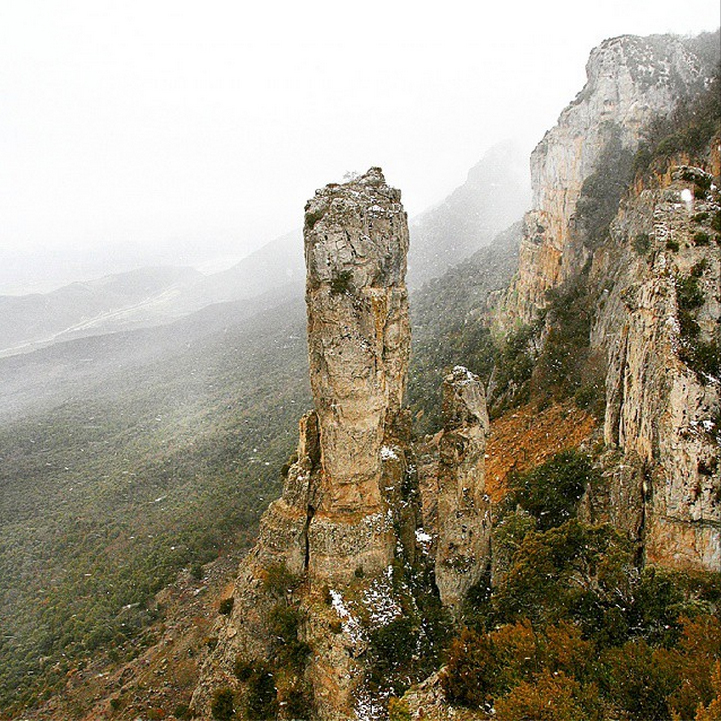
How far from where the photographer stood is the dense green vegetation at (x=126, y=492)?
97.9ft

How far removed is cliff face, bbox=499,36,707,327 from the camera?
43.6 metres

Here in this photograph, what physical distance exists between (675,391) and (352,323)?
887 centimetres

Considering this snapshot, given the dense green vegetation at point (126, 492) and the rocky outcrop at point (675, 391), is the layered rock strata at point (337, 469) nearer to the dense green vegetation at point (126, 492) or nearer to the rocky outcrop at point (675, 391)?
the rocky outcrop at point (675, 391)

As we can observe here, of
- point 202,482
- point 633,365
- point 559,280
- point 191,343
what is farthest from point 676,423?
point 191,343

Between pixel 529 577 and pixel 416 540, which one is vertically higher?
pixel 529 577

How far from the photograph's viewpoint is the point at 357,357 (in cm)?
1590

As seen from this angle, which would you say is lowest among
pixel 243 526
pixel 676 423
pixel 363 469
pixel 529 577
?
pixel 243 526

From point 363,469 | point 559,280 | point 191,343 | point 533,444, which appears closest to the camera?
point 363,469

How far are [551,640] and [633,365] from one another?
7163 mm

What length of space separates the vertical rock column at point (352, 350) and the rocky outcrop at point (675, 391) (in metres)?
7.29

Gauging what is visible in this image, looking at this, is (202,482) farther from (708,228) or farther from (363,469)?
(708,228)

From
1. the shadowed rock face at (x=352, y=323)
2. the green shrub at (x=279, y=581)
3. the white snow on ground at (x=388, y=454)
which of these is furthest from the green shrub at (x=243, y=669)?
the white snow on ground at (x=388, y=454)

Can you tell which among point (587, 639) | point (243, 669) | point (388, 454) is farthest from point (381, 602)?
point (587, 639)

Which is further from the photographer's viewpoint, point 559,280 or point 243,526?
point 559,280
